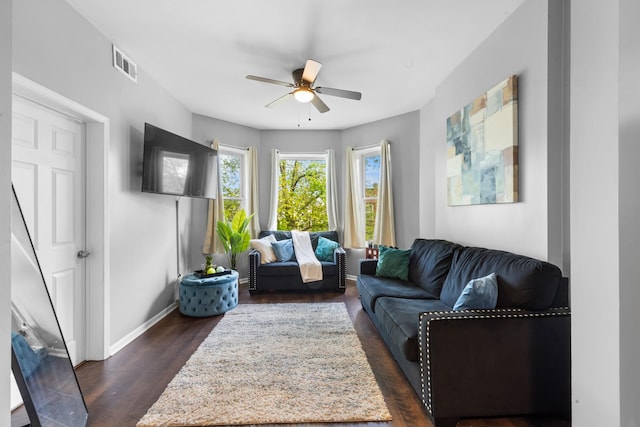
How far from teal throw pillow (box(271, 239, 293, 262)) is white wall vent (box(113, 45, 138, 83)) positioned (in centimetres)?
269

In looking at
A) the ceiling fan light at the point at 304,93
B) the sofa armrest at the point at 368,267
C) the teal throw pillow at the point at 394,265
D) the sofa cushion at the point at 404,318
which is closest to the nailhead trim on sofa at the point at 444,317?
the sofa cushion at the point at 404,318

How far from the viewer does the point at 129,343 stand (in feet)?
9.23

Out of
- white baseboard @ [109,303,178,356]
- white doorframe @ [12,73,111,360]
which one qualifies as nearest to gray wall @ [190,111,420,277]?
white baseboard @ [109,303,178,356]

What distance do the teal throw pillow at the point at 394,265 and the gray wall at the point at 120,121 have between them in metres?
2.49

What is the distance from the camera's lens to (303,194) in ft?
18.2

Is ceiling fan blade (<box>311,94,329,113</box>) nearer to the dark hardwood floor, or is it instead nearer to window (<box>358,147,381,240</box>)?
window (<box>358,147,381,240</box>)

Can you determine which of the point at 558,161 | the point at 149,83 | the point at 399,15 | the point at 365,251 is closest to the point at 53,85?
the point at 149,83

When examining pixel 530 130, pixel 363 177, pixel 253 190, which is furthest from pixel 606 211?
pixel 253 190

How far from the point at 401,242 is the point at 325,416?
11.0 feet

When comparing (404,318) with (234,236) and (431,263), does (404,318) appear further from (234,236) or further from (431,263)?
(234,236)

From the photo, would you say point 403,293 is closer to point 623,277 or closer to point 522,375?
point 522,375

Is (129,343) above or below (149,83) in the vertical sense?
below

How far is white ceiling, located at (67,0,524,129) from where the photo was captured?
87.6 inches

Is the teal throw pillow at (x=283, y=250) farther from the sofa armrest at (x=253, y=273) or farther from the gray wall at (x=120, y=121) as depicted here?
the gray wall at (x=120, y=121)
